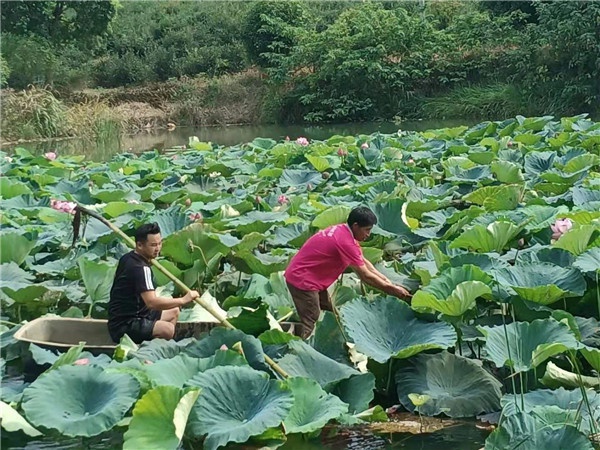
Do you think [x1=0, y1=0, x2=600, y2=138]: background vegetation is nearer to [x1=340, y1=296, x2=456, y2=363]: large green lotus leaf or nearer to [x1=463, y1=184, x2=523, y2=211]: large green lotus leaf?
[x1=463, y1=184, x2=523, y2=211]: large green lotus leaf

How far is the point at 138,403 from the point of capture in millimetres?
2412

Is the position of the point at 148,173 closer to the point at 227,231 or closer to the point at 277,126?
the point at 227,231

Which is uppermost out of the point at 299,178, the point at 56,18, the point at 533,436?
the point at 56,18

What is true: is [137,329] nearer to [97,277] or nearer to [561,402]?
[97,277]

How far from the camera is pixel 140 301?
3479 mm

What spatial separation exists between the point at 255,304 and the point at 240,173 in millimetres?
4298

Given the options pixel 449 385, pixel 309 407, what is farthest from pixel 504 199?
pixel 309 407

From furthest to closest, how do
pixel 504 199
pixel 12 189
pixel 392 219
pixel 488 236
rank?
pixel 12 189
pixel 504 199
pixel 392 219
pixel 488 236

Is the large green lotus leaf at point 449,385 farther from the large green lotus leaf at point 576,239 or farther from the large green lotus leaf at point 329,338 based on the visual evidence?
the large green lotus leaf at point 576,239

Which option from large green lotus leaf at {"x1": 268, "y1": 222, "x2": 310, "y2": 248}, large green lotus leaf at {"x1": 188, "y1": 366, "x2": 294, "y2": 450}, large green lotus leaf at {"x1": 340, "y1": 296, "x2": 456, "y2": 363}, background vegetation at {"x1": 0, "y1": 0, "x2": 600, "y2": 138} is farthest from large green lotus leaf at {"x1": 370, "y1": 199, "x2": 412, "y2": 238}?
background vegetation at {"x1": 0, "y1": 0, "x2": 600, "y2": 138}

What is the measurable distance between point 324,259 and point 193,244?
85 cm

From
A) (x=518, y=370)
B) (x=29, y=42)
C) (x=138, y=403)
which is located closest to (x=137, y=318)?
(x=138, y=403)

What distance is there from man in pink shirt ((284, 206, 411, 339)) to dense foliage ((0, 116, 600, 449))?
103mm

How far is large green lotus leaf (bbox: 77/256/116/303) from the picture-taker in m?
3.89
